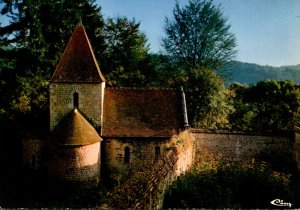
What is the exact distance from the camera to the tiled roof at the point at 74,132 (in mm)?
18516

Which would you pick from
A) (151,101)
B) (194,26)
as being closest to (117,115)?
(151,101)

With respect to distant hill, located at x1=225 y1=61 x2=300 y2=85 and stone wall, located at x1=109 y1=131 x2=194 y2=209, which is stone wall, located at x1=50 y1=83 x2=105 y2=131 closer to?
stone wall, located at x1=109 y1=131 x2=194 y2=209

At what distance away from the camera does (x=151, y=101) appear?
2245cm

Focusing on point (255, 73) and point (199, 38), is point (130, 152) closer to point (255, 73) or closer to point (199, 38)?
point (199, 38)

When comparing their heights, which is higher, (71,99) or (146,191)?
(71,99)

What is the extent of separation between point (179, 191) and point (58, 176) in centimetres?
830

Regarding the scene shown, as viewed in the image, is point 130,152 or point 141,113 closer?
point 130,152

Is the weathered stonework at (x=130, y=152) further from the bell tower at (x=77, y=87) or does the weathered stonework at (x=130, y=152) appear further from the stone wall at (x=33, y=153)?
the stone wall at (x=33, y=153)

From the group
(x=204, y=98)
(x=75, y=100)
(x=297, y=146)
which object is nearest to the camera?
(x=75, y=100)

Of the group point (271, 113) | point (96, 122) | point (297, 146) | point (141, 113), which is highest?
point (141, 113)

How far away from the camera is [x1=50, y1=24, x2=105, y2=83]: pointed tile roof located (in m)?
20.3

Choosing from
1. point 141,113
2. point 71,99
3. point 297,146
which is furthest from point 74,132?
point 297,146

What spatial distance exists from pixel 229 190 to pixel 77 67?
11232 millimetres

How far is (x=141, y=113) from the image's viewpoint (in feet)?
71.5
